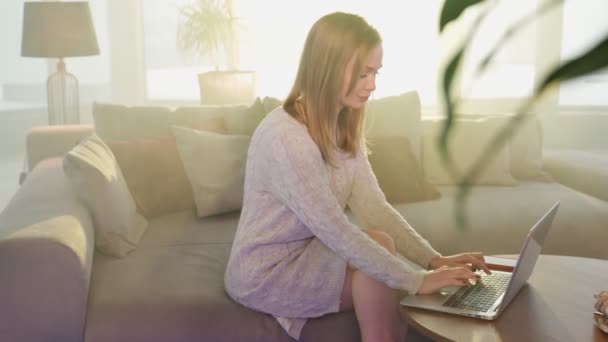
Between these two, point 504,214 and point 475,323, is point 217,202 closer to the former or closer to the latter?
point 504,214

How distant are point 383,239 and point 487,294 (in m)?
0.36

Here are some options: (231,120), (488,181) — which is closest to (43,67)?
(231,120)

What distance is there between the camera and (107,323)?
7.07 ft

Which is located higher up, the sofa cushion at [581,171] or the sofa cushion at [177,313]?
the sofa cushion at [581,171]

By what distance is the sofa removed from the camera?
2070 mm

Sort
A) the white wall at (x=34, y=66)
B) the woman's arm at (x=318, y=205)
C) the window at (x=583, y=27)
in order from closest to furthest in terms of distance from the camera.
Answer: the woman's arm at (x=318, y=205) < the window at (x=583, y=27) < the white wall at (x=34, y=66)

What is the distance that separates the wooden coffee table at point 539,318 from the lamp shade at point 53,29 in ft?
8.63

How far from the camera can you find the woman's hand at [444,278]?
1.85m

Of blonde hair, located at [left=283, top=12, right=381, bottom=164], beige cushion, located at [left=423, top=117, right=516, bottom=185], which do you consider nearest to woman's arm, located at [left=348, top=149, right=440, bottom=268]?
blonde hair, located at [left=283, top=12, right=381, bottom=164]

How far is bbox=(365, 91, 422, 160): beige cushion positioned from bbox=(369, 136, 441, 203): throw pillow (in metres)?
0.08

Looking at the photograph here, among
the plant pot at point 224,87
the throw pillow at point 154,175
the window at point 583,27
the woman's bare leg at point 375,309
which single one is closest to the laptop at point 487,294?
the woman's bare leg at point 375,309

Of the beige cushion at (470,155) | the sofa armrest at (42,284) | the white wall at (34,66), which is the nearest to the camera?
the sofa armrest at (42,284)

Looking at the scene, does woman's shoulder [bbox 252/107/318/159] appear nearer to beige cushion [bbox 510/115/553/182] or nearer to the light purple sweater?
the light purple sweater

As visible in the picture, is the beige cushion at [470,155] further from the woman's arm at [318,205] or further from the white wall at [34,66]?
the white wall at [34,66]
